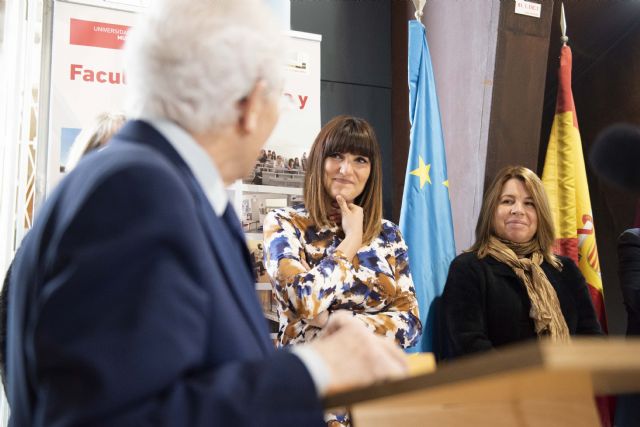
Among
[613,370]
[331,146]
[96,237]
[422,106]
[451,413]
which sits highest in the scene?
[422,106]

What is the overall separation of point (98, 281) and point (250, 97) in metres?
0.38

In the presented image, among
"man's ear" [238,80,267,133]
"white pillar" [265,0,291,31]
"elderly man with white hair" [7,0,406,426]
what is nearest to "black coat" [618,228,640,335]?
"white pillar" [265,0,291,31]

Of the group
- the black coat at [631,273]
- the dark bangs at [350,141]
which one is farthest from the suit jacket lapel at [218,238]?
the black coat at [631,273]

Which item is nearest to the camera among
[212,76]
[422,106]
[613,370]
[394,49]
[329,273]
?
[613,370]

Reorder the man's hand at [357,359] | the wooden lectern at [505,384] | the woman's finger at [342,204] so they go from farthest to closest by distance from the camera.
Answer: the woman's finger at [342,204] < the man's hand at [357,359] < the wooden lectern at [505,384]

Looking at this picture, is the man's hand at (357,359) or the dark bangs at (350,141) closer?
the man's hand at (357,359)

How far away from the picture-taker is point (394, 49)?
4293mm

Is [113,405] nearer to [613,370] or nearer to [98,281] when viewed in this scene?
[98,281]

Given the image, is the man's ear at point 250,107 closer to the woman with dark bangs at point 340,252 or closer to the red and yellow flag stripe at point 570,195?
the woman with dark bangs at point 340,252

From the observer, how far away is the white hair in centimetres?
94

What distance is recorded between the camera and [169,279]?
0.76 m

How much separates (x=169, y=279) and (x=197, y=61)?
13.4 inches

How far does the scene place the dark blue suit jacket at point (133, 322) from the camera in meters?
0.72

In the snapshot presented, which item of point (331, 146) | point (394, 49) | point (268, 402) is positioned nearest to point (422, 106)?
point (394, 49)
